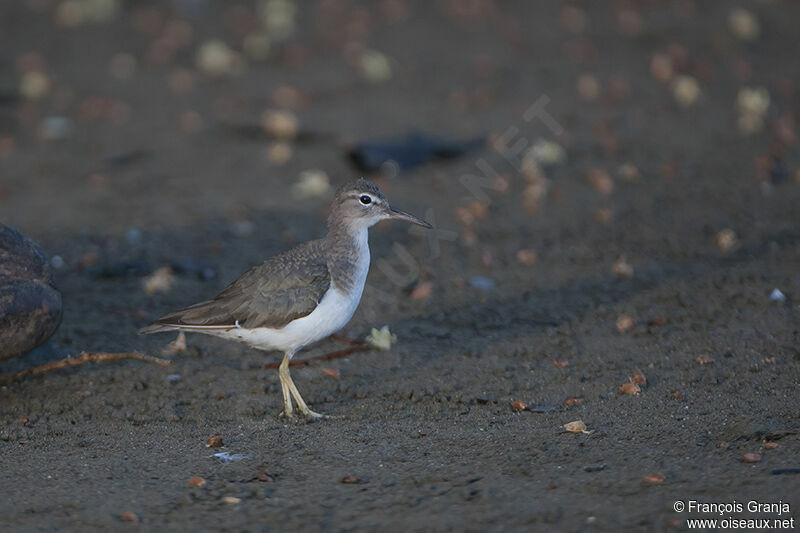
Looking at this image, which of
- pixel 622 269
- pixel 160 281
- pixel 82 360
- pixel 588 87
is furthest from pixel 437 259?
pixel 588 87

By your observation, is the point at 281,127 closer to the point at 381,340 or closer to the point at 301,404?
the point at 381,340

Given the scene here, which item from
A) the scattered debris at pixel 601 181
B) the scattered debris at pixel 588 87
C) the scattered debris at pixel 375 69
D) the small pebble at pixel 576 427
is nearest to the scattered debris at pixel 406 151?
the scattered debris at pixel 601 181

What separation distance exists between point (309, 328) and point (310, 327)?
1 cm

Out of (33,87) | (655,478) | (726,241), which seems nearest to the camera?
(655,478)

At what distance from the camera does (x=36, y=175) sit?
11.1 m

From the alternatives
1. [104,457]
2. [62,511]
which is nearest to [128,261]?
[104,457]

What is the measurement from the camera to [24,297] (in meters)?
6.42

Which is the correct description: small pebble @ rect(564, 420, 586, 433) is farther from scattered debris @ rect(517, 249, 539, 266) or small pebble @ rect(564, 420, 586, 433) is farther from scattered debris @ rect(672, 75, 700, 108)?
scattered debris @ rect(672, 75, 700, 108)

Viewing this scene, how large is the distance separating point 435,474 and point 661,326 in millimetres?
2799

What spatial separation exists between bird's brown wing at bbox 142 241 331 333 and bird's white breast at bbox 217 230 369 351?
0.04 metres

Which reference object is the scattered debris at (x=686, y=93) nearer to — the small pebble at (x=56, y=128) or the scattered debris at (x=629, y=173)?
the scattered debris at (x=629, y=173)

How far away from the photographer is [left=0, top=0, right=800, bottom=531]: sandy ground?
541 centimetres

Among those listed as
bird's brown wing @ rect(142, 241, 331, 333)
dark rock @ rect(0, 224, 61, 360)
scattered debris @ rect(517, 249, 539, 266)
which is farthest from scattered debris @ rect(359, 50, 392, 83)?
dark rock @ rect(0, 224, 61, 360)

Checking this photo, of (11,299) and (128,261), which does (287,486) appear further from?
(128,261)
